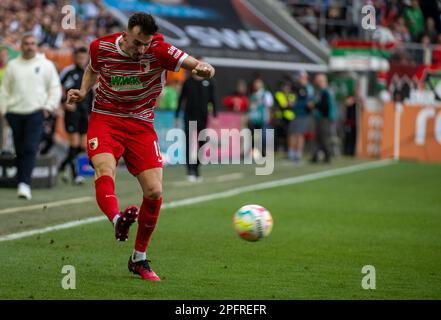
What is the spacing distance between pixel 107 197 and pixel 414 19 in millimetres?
24955

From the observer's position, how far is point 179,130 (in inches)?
985

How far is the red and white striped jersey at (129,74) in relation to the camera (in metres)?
8.73

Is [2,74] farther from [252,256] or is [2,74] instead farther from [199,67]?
[199,67]

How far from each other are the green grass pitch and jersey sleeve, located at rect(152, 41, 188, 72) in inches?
71.1

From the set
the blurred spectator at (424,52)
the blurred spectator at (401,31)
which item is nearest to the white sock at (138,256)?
the blurred spectator at (401,31)

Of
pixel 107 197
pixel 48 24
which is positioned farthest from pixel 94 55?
pixel 48 24

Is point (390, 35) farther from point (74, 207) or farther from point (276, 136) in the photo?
point (74, 207)

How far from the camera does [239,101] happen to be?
2920cm

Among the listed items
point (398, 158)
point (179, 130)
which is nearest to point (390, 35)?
point (398, 158)

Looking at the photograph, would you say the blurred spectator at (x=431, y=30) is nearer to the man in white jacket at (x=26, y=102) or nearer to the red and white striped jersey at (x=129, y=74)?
the man in white jacket at (x=26, y=102)

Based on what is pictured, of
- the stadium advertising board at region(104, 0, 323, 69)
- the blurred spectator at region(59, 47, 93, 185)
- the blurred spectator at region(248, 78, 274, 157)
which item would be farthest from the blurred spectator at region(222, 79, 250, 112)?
the blurred spectator at region(59, 47, 93, 185)

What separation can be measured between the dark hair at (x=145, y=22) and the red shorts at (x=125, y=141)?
3.08 feet

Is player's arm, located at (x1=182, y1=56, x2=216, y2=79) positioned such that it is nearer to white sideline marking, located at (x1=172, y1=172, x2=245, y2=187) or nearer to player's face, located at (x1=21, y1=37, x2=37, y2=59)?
player's face, located at (x1=21, y1=37, x2=37, y2=59)
